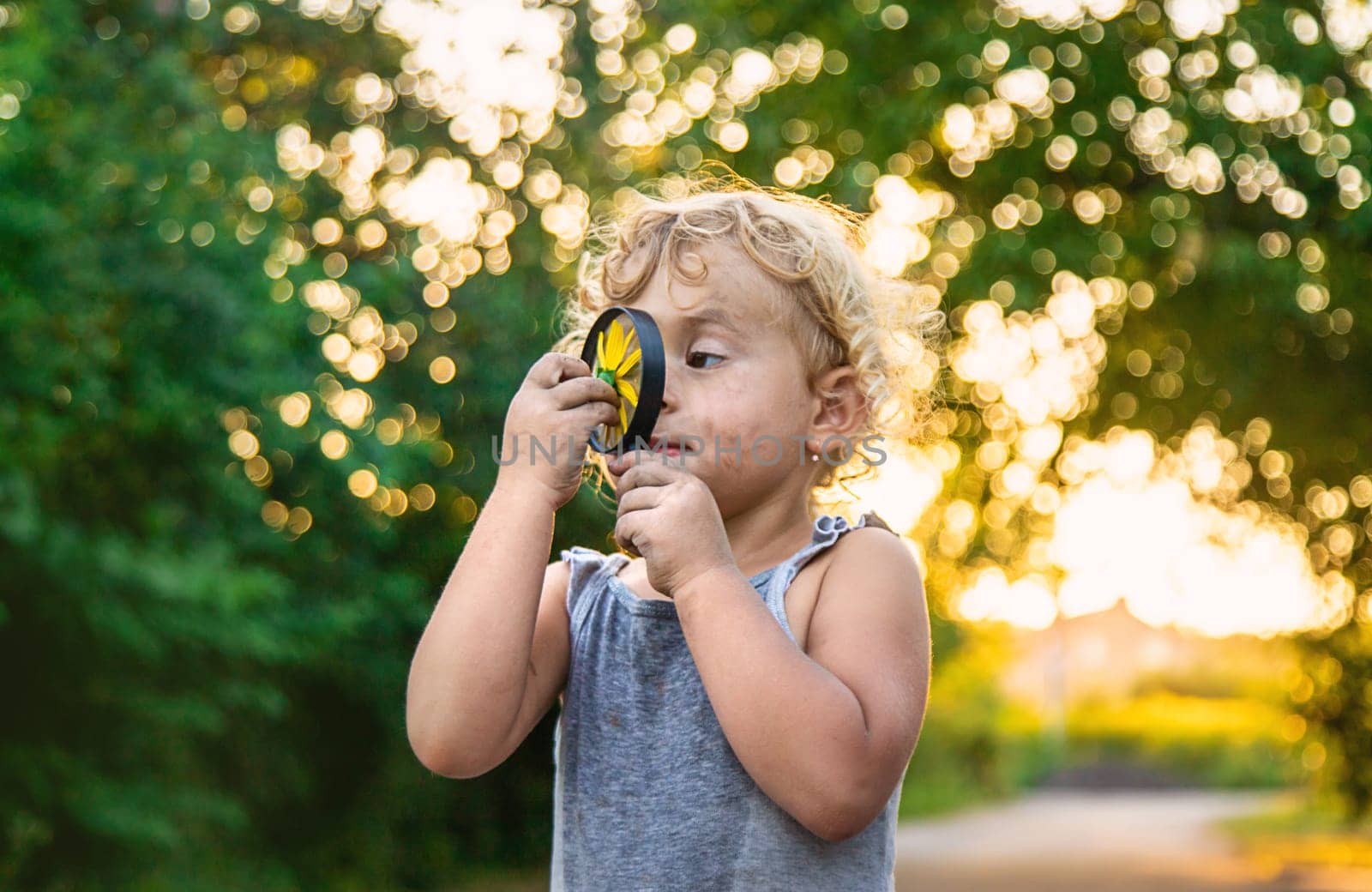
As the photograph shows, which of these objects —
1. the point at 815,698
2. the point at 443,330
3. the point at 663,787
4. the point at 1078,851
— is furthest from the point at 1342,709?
the point at 815,698

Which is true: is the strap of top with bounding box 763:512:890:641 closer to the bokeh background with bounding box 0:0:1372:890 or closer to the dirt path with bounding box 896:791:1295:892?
the bokeh background with bounding box 0:0:1372:890

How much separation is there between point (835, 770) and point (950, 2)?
8.13 metres

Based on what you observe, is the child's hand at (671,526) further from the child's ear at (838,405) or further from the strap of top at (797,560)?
the child's ear at (838,405)

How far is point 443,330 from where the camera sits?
9312 millimetres

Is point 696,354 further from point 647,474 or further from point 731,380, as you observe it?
point 647,474

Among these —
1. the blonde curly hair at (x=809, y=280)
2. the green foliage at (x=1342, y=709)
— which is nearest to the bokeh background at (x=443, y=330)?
the green foliage at (x=1342, y=709)

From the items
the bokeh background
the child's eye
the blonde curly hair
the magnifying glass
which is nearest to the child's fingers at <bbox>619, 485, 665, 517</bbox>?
the magnifying glass

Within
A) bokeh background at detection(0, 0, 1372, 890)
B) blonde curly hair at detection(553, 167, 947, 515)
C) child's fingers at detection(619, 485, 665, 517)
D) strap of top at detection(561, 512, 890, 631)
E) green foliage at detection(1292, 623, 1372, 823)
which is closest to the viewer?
child's fingers at detection(619, 485, 665, 517)

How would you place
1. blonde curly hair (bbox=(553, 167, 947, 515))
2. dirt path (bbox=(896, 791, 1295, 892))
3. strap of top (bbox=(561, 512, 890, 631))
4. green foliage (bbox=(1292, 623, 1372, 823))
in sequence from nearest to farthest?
strap of top (bbox=(561, 512, 890, 631)) → blonde curly hair (bbox=(553, 167, 947, 515)) → dirt path (bbox=(896, 791, 1295, 892)) → green foliage (bbox=(1292, 623, 1372, 823))

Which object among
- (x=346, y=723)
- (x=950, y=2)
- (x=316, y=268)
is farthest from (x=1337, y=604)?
(x=316, y=268)

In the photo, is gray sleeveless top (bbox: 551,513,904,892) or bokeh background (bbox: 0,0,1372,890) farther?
bokeh background (bbox: 0,0,1372,890)

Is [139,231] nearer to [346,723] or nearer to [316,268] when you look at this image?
[316,268]

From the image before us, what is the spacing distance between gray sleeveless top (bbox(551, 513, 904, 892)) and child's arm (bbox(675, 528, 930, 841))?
0.30 feet

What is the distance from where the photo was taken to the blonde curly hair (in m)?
1.85
